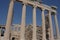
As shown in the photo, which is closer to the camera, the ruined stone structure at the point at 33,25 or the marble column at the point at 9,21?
the marble column at the point at 9,21

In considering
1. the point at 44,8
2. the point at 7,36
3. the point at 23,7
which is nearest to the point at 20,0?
the point at 23,7

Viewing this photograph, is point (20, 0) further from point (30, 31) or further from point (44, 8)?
point (30, 31)

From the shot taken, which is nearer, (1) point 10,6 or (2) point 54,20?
(1) point 10,6

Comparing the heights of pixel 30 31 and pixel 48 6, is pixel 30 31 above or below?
below

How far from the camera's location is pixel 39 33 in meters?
32.6

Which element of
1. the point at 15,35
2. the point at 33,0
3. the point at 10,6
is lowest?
the point at 15,35

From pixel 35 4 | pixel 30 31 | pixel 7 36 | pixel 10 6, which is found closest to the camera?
pixel 7 36

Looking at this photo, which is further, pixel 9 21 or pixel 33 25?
pixel 33 25

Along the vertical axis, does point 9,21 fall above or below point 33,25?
above

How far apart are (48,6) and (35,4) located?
424cm

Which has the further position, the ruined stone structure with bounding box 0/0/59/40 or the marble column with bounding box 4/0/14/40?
the ruined stone structure with bounding box 0/0/59/40

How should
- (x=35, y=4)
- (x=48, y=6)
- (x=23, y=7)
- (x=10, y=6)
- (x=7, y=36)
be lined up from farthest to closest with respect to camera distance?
(x=48, y=6), (x=35, y=4), (x=23, y=7), (x=10, y=6), (x=7, y=36)

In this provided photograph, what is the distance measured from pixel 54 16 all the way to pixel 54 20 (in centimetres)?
106

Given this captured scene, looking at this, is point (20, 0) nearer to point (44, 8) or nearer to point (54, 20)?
point (44, 8)
